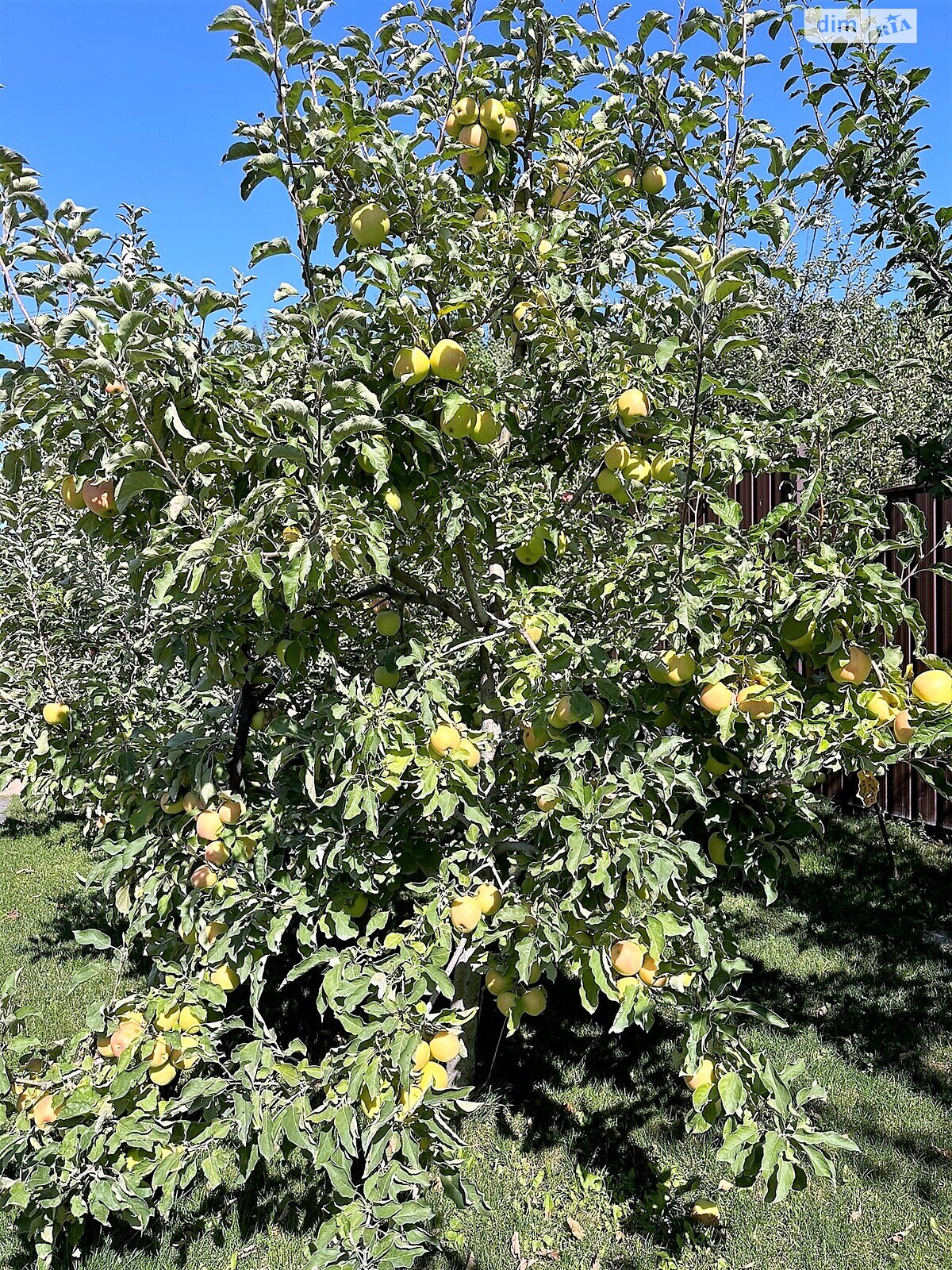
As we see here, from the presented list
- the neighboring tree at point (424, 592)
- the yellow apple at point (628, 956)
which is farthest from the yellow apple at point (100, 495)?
the yellow apple at point (628, 956)

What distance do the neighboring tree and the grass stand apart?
0.28 meters

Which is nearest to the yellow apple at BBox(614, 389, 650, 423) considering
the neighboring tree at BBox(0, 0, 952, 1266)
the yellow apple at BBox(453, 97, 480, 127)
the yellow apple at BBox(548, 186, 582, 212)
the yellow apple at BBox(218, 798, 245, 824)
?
the neighboring tree at BBox(0, 0, 952, 1266)

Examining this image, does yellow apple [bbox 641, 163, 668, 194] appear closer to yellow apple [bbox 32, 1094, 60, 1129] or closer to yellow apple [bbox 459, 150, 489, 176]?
yellow apple [bbox 459, 150, 489, 176]

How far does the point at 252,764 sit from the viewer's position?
2799 millimetres

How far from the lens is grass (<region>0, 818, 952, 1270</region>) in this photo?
2.58 m

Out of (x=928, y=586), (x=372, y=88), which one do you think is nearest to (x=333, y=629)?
(x=372, y=88)

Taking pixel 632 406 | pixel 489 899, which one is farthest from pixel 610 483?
pixel 489 899

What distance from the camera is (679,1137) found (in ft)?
10.3

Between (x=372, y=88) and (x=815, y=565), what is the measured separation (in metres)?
1.61

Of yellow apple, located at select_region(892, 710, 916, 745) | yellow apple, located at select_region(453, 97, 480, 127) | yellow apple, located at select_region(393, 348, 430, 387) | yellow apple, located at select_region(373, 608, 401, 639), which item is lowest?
yellow apple, located at select_region(892, 710, 916, 745)

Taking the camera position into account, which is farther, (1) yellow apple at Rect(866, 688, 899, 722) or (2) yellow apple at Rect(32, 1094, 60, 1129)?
(2) yellow apple at Rect(32, 1094, 60, 1129)

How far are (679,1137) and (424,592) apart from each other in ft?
7.14

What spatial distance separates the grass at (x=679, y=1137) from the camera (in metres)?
2.58

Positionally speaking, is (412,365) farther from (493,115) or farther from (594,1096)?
(594,1096)
